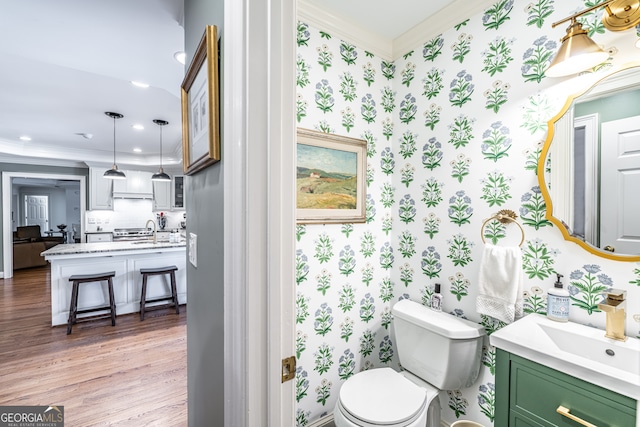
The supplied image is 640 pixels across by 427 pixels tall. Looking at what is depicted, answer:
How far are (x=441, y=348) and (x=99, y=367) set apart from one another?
2888 mm

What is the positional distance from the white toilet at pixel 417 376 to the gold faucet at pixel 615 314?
20.7 inches

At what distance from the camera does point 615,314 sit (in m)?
1.05

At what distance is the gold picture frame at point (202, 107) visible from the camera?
32.3 inches

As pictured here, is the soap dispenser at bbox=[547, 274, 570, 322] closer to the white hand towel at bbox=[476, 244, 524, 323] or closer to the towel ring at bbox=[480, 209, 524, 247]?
the white hand towel at bbox=[476, 244, 524, 323]

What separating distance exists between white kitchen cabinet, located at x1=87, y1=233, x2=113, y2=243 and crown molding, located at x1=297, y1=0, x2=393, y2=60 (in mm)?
6523

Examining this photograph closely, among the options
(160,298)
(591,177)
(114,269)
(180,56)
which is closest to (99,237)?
(114,269)

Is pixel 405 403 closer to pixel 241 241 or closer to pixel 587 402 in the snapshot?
pixel 587 402

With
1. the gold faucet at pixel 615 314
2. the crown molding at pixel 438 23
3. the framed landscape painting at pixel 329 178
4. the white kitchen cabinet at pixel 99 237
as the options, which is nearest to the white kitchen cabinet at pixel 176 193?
the white kitchen cabinet at pixel 99 237

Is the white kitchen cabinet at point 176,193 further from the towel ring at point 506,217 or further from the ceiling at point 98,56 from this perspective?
the towel ring at point 506,217

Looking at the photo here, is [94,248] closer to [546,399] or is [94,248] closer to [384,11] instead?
[384,11]

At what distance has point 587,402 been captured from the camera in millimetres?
913

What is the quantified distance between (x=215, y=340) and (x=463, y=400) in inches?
59.6

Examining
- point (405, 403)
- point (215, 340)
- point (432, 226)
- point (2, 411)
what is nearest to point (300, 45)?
point (432, 226)

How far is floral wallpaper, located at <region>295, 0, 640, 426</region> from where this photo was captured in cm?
132
